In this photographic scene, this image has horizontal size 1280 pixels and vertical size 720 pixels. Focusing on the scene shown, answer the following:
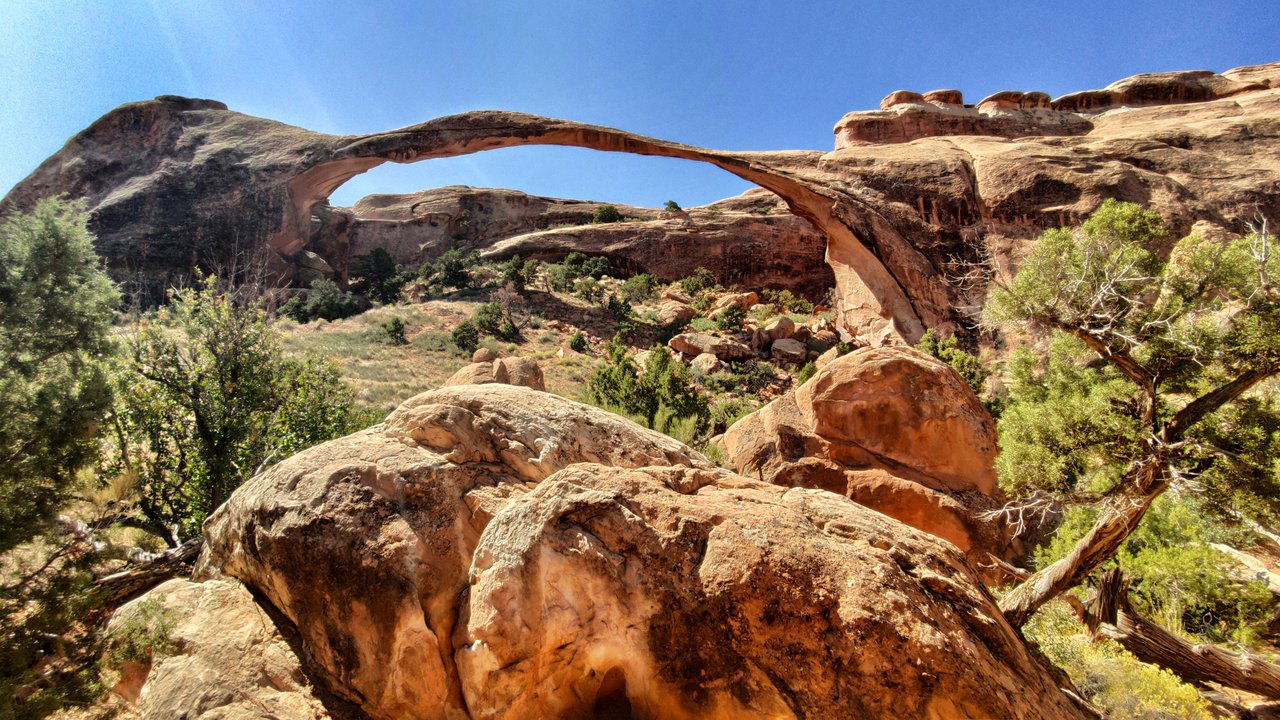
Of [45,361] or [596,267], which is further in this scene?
[596,267]

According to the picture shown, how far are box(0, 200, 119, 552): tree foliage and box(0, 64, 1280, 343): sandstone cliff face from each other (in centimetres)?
702

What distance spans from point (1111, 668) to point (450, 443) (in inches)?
219

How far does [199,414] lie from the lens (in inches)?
281

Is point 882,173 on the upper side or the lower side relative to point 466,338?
upper

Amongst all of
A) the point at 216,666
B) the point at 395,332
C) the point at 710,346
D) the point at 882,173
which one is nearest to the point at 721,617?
the point at 216,666

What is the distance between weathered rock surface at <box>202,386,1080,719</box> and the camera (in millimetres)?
2701

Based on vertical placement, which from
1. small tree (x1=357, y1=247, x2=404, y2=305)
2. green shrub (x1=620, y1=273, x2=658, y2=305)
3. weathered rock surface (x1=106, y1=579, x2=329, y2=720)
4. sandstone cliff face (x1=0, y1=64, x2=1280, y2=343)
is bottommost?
weathered rock surface (x1=106, y1=579, x2=329, y2=720)

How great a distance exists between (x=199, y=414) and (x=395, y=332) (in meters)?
15.4

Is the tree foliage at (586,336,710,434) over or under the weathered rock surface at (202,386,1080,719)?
under

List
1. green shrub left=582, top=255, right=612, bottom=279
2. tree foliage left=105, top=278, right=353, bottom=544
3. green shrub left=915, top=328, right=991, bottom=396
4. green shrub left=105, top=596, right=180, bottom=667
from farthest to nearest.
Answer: green shrub left=582, top=255, right=612, bottom=279
green shrub left=915, top=328, right=991, bottom=396
tree foliage left=105, top=278, right=353, bottom=544
green shrub left=105, top=596, right=180, bottom=667

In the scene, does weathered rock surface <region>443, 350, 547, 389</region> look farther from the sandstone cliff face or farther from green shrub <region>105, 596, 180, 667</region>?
green shrub <region>105, 596, 180, 667</region>

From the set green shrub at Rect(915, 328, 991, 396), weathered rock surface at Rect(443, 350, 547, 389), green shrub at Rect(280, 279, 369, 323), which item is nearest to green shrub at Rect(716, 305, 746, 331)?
green shrub at Rect(915, 328, 991, 396)

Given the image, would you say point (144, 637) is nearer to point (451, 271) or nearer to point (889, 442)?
point (889, 442)

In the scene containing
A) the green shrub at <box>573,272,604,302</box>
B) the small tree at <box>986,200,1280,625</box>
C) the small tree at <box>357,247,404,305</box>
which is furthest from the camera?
the small tree at <box>357,247,404,305</box>
